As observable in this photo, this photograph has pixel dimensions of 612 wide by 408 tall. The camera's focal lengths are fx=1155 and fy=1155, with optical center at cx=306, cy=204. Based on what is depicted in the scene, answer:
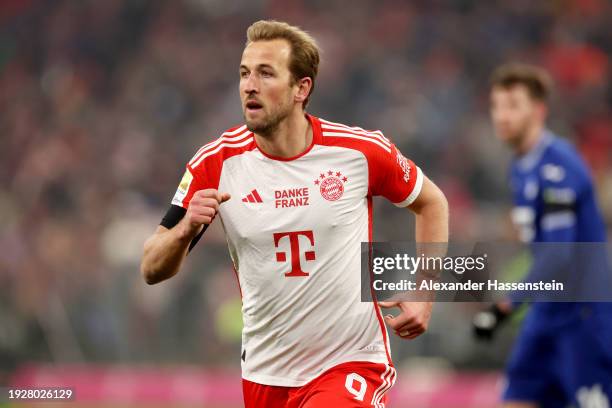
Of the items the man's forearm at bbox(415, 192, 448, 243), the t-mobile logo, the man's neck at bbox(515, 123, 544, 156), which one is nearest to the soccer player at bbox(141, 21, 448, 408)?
the t-mobile logo

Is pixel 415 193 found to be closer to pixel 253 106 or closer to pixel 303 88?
pixel 303 88

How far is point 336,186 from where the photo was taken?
550 cm

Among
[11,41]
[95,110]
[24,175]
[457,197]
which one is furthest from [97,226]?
[11,41]

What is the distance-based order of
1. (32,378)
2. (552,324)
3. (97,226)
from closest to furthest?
(552,324) < (32,378) < (97,226)

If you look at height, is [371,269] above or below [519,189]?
below

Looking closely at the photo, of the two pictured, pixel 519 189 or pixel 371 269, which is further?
pixel 519 189

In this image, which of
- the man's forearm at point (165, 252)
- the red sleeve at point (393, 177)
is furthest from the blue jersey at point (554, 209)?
the man's forearm at point (165, 252)

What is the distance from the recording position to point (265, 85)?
17.7 feet

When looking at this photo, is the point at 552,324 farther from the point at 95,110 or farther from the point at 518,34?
the point at 95,110

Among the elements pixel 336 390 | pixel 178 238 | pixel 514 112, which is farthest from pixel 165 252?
pixel 514 112

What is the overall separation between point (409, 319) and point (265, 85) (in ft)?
4.19

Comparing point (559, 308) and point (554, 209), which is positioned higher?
point (554, 209)

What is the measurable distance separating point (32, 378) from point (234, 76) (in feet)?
17.3

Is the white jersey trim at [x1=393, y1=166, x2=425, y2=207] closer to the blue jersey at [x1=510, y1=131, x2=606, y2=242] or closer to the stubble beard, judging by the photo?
the stubble beard
